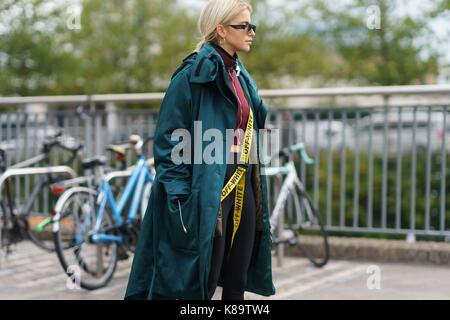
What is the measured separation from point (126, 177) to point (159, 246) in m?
3.08

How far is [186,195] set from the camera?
359 centimetres

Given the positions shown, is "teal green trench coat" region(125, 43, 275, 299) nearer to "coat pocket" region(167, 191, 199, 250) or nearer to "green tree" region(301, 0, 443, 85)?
"coat pocket" region(167, 191, 199, 250)

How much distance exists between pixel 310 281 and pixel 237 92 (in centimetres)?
275

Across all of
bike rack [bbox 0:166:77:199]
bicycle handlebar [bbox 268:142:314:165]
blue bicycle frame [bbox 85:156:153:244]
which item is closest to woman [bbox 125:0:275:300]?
blue bicycle frame [bbox 85:156:153:244]

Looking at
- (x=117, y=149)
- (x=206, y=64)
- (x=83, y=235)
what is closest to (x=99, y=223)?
(x=83, y=235)

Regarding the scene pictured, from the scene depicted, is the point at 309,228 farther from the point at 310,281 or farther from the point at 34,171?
the point at 34,171

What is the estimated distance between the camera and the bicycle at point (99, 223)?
5902mm

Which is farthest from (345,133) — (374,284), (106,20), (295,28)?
(106,20)

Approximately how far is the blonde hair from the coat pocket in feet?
2.48

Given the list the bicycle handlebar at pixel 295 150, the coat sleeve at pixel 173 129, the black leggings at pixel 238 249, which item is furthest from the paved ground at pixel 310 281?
the coat sleeve at pixel 173 129

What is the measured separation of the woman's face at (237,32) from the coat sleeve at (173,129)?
0.28m

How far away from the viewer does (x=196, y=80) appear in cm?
361
